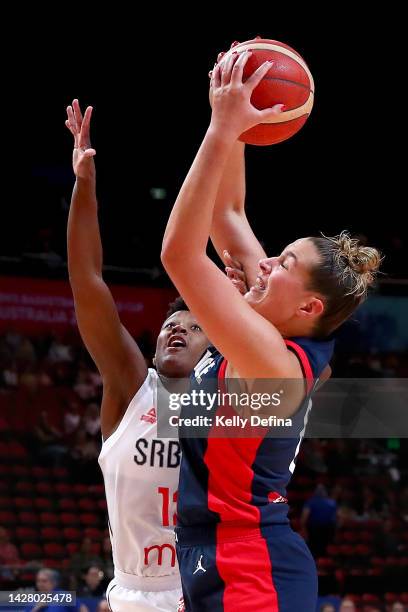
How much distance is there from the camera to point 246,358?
255cm

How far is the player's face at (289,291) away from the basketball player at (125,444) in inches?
37.0

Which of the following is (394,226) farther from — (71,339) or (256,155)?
(71,339)

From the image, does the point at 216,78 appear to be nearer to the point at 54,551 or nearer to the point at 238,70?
the point at 238,70

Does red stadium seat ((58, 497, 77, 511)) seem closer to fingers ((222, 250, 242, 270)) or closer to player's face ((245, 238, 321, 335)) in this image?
fingers ((222, 250, 242, 270))

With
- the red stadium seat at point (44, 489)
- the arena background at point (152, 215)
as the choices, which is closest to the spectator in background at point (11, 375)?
the arena background at point (152, 215)

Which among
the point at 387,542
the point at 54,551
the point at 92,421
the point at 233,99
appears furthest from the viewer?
the point at 92,421

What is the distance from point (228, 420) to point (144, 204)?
447 inches

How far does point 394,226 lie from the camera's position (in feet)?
47.4

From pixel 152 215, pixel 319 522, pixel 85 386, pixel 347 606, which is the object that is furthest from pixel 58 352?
pixel 347 606

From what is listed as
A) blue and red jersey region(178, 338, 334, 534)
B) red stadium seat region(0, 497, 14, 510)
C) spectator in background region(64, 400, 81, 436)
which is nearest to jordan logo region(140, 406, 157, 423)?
blue and red jersey region(178, 338, 334, 534)

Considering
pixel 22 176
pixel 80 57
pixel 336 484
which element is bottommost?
pixel 336 484

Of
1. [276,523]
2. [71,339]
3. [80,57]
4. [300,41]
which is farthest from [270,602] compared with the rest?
[80,57]

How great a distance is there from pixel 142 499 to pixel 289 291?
1.23m

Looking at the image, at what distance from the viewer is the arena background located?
1022 cm
